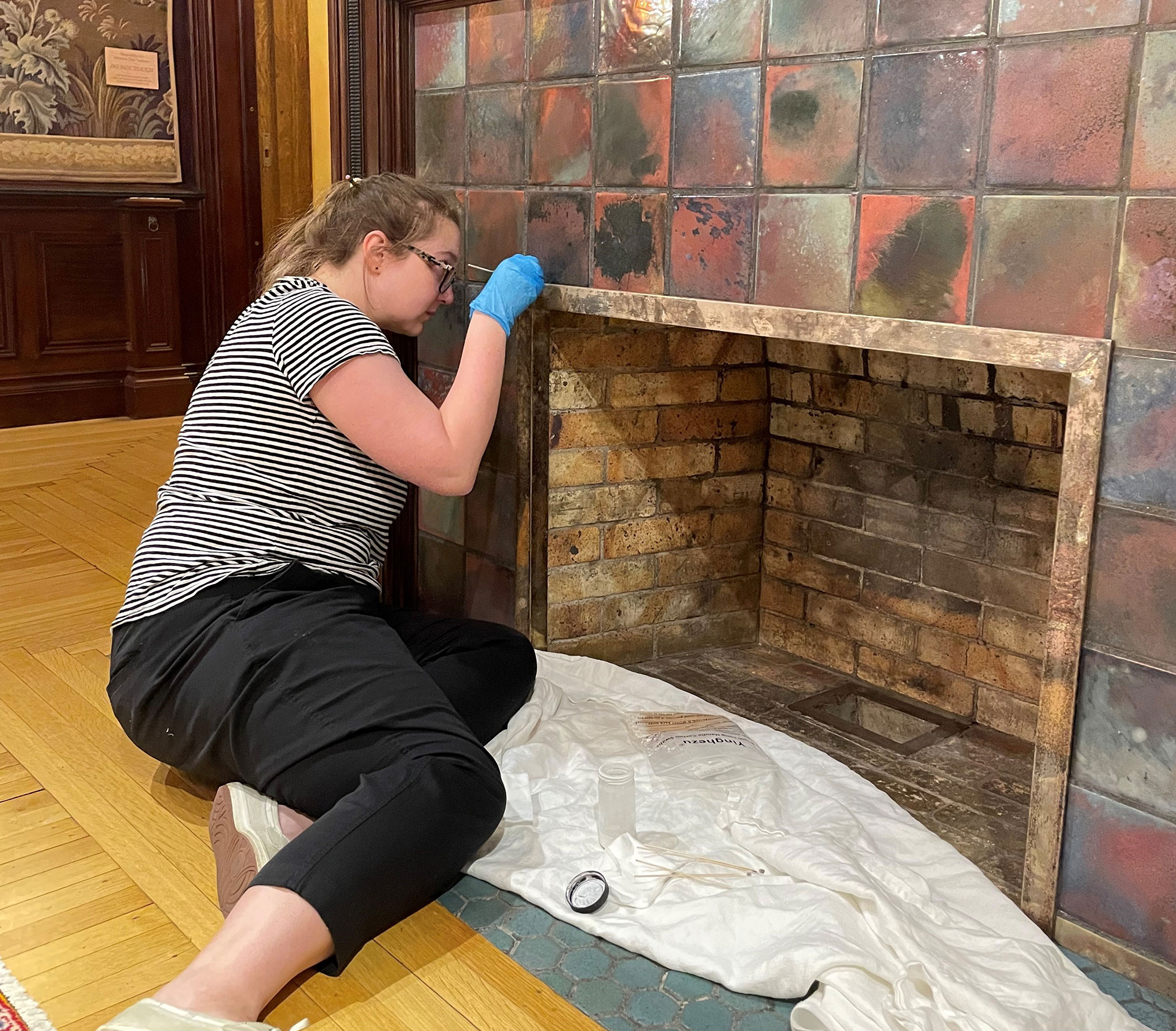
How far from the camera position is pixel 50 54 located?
405cm

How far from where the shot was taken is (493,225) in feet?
6.68

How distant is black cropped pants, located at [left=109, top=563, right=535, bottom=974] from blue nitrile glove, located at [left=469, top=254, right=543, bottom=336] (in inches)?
18.3

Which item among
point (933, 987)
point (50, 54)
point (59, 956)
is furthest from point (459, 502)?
point (50, 54)

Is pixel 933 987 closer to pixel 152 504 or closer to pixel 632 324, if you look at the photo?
pixel 632 324

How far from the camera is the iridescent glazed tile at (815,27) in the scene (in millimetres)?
1385

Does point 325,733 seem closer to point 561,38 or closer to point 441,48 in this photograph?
point 561,38

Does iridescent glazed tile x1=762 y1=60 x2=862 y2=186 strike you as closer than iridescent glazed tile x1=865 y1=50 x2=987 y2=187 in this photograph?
No

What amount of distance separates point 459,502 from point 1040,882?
1249 mm

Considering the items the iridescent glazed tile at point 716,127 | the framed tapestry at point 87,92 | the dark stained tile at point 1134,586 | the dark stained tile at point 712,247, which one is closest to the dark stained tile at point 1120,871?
the dark stained tile at point 1134,586

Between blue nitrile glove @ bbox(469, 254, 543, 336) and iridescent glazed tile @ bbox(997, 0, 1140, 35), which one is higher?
iridescent glazed tile @ bbox(997, 0, 1140, 35)

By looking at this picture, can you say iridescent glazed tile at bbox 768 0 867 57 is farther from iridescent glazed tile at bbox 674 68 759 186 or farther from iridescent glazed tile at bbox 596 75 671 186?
iridescent glazed tile at bbox 596 75 671 186

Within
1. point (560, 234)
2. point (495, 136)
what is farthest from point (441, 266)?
point (495, 136)

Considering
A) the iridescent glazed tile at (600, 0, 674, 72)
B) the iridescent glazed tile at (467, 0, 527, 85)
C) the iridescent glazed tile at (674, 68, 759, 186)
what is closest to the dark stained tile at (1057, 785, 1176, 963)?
the iridescent glazed tile at (674, 68, 759, 186)

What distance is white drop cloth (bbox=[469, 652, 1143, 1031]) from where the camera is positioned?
3.96ft
